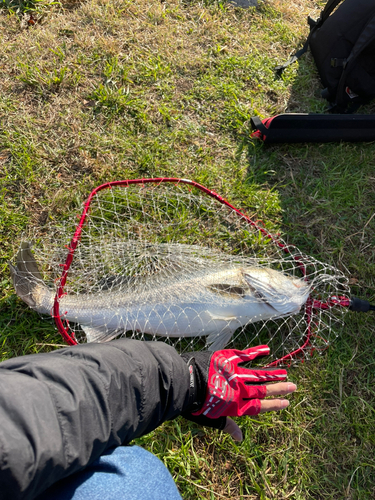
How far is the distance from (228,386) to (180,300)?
0.76 metres

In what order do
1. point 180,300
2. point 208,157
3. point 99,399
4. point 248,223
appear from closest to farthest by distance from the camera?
point 99,399 → point 180,300 → point 248,223 → point 208,157

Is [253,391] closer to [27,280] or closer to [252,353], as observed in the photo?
[252,353]

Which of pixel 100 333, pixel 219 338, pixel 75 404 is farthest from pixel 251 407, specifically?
pixel 75 404

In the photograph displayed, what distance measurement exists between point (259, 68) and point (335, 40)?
0.81m

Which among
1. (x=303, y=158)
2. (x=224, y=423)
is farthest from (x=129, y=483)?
(x=303, y=158)

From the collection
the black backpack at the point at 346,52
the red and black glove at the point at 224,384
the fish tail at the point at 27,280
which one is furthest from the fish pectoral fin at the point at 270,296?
the black backpack at the point at 346,52

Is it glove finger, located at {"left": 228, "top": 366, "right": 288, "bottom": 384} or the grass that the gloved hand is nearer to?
glove finger, located at {"left": 228, "top": 366, "right": 288, "bottom": 384}

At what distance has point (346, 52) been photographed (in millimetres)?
3457

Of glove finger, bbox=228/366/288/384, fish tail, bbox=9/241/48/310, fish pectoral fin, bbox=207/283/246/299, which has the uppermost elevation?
fish pectoral fin, bbox=207/283/246/299

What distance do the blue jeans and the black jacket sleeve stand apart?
10 centimetres

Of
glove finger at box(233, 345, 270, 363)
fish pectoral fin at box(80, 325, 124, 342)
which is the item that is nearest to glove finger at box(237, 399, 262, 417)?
glove finger at box(233, 345, 270, 363)

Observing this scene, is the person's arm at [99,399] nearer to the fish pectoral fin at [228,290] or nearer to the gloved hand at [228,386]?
the gloved hand at [228,386]

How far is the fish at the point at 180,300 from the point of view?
273 centimetres

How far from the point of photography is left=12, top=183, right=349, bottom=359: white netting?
108 inches
